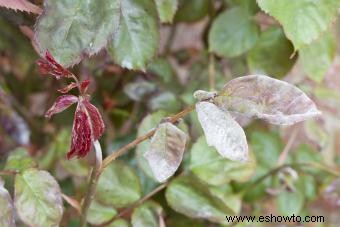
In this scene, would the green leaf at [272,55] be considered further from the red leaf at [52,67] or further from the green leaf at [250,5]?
the red leaf at [52,67]

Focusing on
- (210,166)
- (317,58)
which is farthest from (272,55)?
(210,166)

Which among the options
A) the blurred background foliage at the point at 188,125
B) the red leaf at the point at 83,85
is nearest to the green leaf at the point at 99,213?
the blurred background foliage at the point at 188,125

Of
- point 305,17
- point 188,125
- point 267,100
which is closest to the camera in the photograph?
point 267,100

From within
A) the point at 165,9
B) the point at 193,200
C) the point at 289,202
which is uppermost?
the point at 165,9

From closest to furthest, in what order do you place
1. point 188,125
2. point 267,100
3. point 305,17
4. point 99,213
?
1. point 267,100
2. point 305,17
3. point 99,213
4. point 188,125

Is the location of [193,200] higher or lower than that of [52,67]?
lower

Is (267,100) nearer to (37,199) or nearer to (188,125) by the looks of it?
(37,199)

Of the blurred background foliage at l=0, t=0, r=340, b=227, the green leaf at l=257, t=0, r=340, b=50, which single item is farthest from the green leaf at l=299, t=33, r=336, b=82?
the green leaf at l=257, t=0, r=340, b=50

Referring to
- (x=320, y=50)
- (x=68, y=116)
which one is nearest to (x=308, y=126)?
(x=320, y=50)
